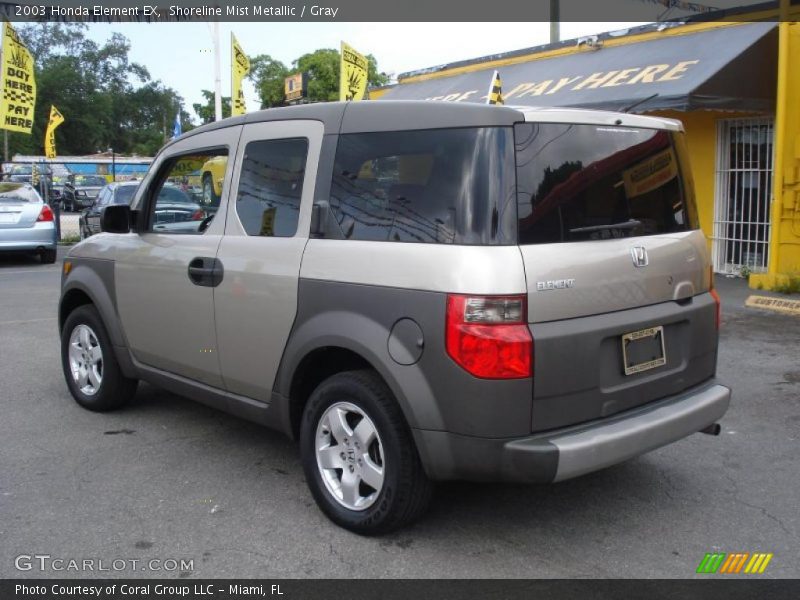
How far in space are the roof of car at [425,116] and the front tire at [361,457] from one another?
117 cm

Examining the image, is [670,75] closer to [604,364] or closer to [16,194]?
[604,364]

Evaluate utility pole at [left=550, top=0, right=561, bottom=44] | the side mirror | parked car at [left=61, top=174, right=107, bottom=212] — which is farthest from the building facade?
parked car at [left=61, top=174, right=107, bottom=212]

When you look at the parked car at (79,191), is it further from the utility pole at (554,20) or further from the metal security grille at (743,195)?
the metal security grille at (743,195)

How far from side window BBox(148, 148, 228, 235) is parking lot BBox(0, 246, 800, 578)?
54.1 inches

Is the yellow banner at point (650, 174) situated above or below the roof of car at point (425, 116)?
below

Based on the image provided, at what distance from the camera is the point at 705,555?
3.48m

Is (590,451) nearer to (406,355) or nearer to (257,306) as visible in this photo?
(406,355)

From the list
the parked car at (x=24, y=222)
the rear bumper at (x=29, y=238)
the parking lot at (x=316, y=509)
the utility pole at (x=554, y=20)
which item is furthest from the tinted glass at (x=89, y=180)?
the parking lot at (x=316, y=509)

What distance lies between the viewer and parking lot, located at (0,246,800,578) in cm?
345

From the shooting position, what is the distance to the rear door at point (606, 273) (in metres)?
3.25

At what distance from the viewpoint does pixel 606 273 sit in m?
3.44

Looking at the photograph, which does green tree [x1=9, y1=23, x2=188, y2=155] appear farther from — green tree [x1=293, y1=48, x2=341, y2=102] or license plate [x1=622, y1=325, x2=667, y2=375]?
license plate [x1=622, y1=325, x2=667, y2=375]
